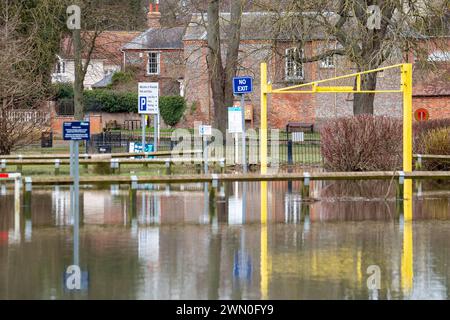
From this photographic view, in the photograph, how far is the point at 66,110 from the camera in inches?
2502

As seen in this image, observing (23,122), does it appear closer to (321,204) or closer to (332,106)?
(321,204)

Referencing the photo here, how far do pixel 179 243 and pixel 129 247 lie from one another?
33.1 inches

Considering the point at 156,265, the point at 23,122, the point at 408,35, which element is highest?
the point at 408,35

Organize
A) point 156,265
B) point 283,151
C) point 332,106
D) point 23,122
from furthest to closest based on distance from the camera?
point 332,106
point 283,151
point 23,122
point 156,265

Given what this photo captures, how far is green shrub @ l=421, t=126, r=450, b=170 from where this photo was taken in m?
32.2

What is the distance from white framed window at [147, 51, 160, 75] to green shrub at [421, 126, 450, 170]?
Result: 157 ft

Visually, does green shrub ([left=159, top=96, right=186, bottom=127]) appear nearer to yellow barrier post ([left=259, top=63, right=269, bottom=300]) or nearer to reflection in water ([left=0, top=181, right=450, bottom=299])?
yellow barrier post ([left=259, top=63, right=269, bottom=300])

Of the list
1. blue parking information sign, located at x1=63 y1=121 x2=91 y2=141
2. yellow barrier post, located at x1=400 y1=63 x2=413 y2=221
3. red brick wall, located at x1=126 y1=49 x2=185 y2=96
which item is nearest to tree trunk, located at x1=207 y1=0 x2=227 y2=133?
yellow barrier post, located at x1=400 y1=63 x2=413 y2=221

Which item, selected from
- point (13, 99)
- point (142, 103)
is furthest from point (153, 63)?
point (13, 99)

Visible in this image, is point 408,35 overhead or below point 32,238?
overhead

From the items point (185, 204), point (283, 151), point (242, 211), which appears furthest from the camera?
point (283, 151)

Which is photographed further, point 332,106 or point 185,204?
point 332,106

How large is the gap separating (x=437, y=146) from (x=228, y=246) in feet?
57.6

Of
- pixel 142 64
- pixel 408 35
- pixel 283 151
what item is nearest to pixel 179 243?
pixel 408 35
